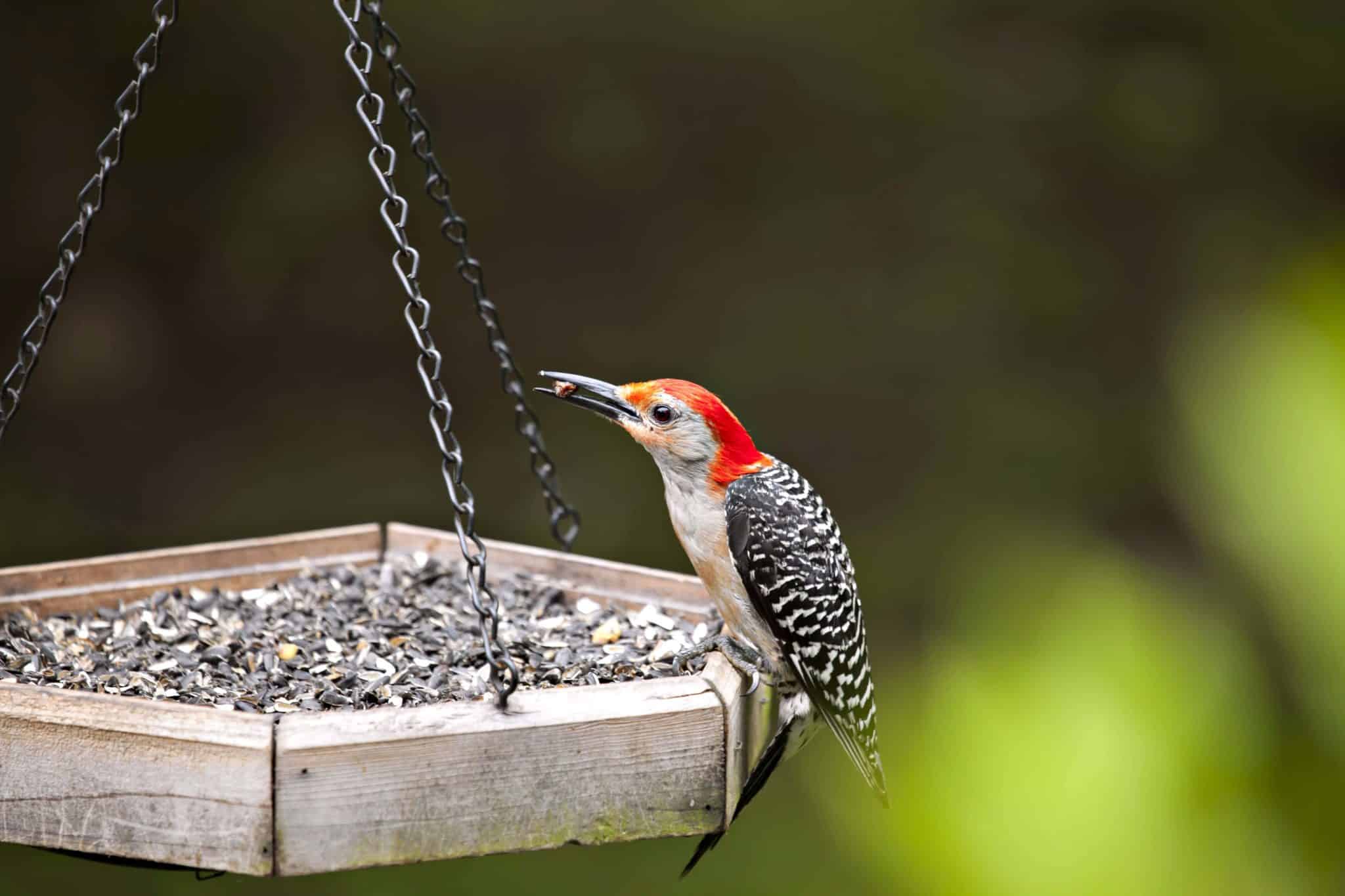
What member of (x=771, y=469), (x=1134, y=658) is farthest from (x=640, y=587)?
(x=1134, y=658)

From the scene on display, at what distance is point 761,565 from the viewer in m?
2.43

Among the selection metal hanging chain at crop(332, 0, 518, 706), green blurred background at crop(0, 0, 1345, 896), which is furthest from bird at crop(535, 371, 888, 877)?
green blurred background at crop(0, 0, 1345, 896)

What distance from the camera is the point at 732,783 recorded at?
2037mm

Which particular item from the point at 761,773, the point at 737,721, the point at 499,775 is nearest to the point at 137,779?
the point at 499,775

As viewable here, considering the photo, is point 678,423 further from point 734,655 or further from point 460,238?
point 460,238

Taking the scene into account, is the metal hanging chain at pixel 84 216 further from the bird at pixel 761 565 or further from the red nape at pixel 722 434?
the red nape at pixel 722 434

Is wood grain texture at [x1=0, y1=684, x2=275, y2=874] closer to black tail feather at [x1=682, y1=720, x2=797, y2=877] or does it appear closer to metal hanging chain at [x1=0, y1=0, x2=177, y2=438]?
metal hanging chain at [x1=0, y1=0, x2=177, y2=438]

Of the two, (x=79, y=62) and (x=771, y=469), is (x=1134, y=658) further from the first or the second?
(x=79, y=62)

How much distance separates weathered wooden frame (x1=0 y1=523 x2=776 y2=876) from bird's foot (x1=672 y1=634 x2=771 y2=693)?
232mm

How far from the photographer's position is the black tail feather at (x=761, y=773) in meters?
2.30

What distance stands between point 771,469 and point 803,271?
2399 mm

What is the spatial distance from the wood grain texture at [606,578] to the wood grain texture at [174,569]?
273 mm

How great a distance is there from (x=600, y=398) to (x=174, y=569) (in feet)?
3.23

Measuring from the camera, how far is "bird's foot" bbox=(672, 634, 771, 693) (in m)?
2.26
